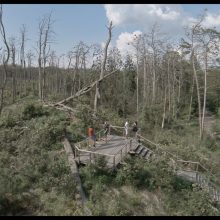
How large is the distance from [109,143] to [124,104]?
20706 mm

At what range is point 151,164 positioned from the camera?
55.4 feet

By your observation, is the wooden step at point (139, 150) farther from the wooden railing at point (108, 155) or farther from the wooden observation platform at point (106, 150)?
the wooden railing at point (108, 155)

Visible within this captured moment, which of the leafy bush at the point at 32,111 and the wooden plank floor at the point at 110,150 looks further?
the leafy bush at the point at 32,111

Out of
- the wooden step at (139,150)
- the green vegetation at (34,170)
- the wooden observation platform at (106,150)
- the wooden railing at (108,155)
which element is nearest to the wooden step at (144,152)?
the wooden step at (139,150)

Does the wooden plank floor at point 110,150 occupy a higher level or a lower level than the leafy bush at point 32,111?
lower

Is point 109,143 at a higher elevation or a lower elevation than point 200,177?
higher

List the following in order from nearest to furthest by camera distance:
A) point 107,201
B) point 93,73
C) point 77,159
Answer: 1. point 107,201
2. point 77,159
3. point 93,73

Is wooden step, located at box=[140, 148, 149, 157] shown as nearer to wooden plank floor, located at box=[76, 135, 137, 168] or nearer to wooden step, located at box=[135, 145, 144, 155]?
wooden step, located at box=[135, 145, 144, 155]

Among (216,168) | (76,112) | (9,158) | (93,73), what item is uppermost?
(93,73)

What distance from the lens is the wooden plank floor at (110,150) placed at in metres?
17.4

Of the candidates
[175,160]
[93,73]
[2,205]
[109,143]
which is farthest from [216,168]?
[93,73]

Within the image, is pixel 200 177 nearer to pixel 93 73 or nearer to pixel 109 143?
pixel 109 143

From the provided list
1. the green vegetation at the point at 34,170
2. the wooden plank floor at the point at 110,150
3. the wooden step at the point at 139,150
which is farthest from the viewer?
the wooden step at the point at 139,150

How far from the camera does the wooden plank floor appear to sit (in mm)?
17375
